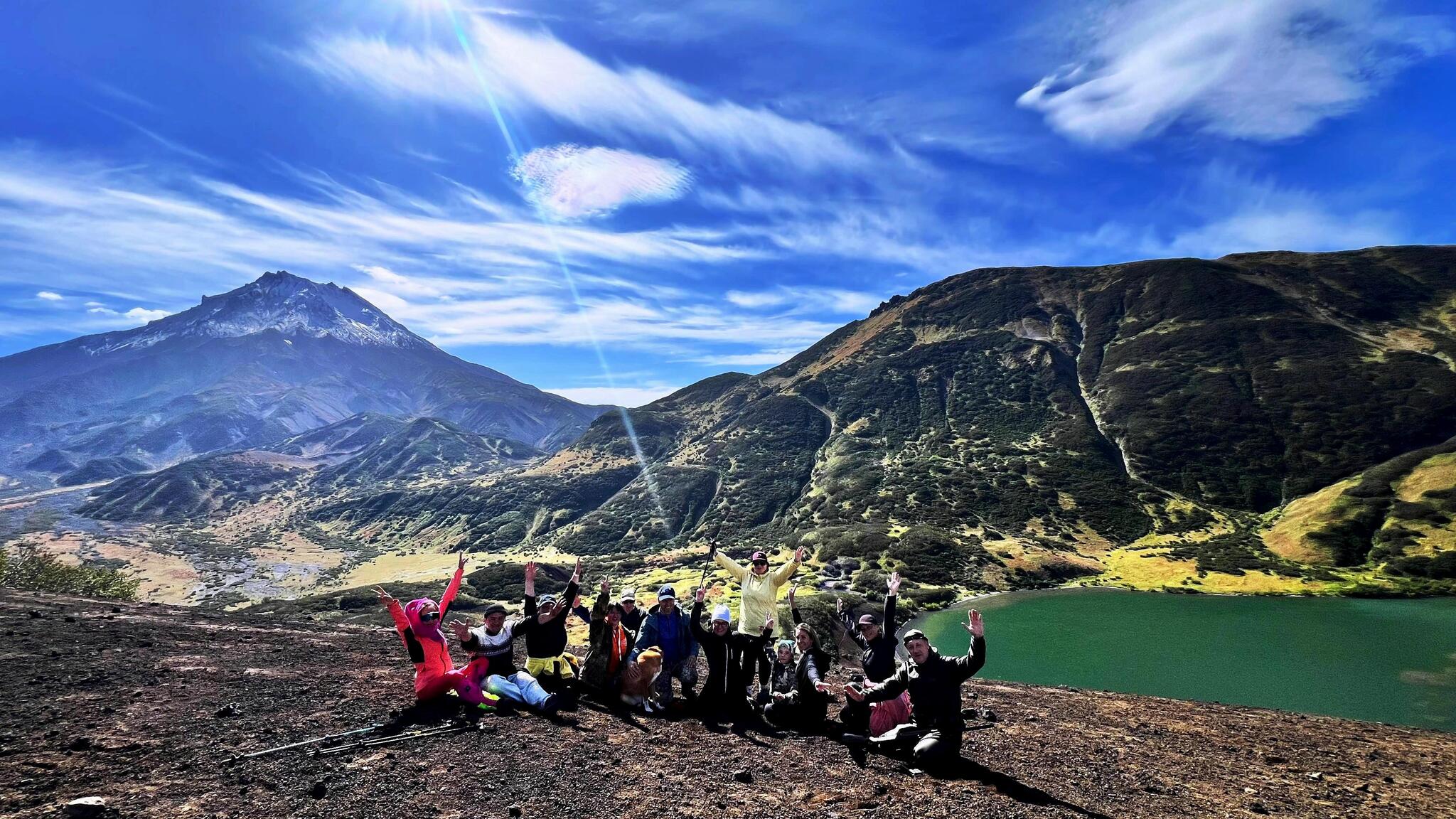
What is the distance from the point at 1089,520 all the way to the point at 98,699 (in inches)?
3276

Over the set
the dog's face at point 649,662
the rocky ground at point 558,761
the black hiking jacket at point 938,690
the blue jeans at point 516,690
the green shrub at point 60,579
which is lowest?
the green shrub at point 60,579

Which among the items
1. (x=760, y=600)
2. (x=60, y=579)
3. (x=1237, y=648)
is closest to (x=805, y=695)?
(x=760, y=600)

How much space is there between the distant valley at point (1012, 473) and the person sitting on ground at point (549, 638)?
1663 centimetres

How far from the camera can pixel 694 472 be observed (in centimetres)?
12500

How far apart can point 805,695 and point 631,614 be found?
3.62m

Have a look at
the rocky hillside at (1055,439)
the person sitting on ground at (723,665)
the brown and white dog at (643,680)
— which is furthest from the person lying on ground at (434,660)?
the rocky hillside at (1055,439)

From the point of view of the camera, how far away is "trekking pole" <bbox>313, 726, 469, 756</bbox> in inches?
314

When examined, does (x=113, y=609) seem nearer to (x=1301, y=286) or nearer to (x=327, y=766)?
(x=327, y=766)

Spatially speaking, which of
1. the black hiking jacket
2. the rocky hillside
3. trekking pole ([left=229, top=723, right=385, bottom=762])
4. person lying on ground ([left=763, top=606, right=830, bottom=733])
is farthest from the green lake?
trekking pole ([left=229, top=723, right=385, bottom=762])

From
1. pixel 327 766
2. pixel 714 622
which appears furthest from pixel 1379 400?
pixel 327 766

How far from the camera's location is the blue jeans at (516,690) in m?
9.72

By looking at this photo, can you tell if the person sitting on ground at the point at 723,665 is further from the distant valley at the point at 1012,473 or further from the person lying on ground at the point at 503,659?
the distant valley at the point at 1012,473

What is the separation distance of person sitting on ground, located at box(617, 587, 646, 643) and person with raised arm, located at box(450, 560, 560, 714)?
1.77 metres

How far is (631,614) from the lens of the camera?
10953 mm
